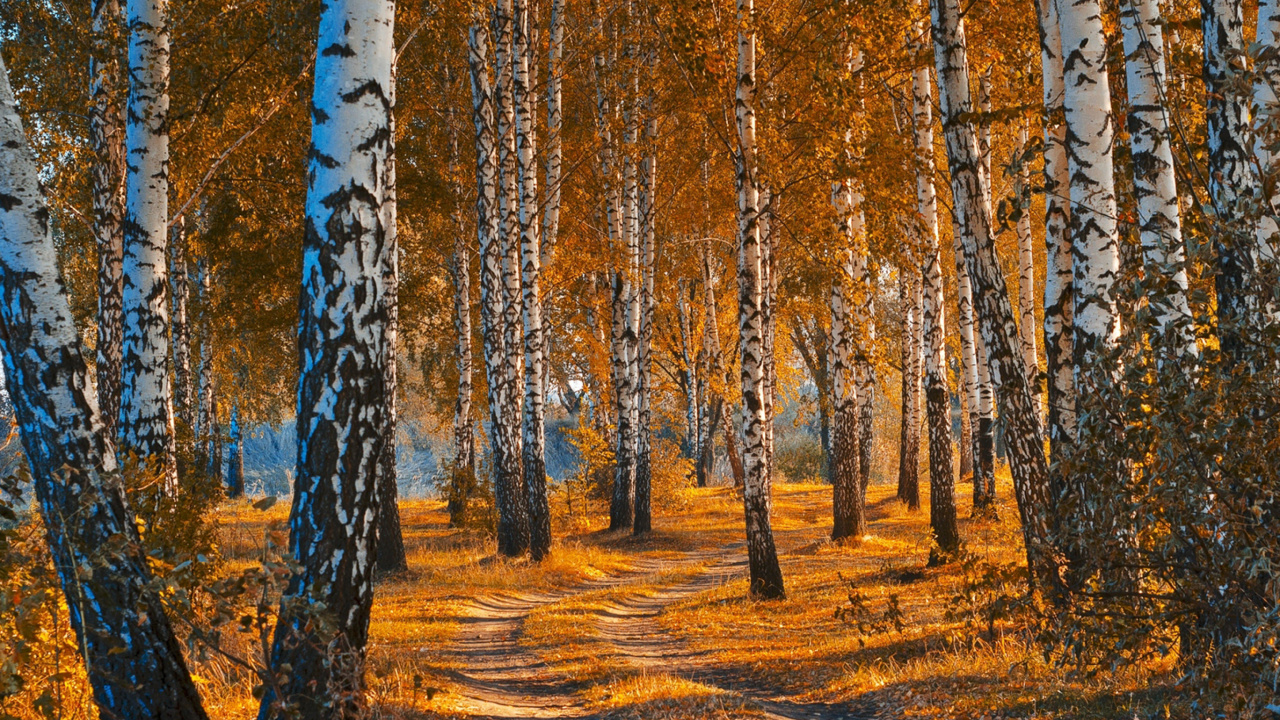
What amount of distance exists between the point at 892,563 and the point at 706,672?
5.41 meters

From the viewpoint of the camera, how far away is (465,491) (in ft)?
55.2

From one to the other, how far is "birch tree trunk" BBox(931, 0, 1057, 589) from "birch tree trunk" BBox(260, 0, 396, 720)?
16.2 feet

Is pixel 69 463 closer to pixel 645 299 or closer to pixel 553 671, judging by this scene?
pixel 553 671

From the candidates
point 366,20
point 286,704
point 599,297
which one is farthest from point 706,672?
point 599,297

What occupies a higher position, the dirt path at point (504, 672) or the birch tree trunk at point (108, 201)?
the birch tree trunk at point (108, 201)

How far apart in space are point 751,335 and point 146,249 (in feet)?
20.0

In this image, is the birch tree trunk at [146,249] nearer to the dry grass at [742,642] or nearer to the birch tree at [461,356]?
the dry grass at [742,642]

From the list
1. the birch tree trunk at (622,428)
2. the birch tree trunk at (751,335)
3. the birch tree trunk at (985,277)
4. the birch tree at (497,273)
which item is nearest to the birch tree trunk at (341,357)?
the birch tree trunk at (985,277)

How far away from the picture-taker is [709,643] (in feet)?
28.9

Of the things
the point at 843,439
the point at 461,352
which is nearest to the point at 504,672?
the point at 843,439

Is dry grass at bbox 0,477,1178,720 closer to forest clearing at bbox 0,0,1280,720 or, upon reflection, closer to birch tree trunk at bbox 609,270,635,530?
forest clearing at bbox 0,0,1280,720

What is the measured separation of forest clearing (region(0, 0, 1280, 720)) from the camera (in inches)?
146

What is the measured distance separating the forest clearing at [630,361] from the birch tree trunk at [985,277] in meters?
0.04

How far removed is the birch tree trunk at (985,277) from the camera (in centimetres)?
736
